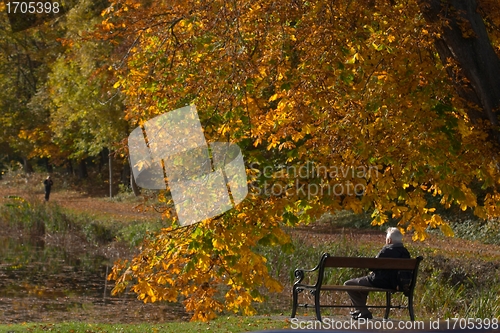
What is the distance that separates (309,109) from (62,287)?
1169 cm

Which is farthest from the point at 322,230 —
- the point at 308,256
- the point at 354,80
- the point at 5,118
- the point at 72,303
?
the point at 5,118

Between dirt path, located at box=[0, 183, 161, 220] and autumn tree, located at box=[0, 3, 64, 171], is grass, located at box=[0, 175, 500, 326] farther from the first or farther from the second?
autumn tree, located at box=[0, 3, 64, 171]

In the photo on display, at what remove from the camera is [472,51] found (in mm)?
9102

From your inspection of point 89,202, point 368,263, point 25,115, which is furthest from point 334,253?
point 25,115

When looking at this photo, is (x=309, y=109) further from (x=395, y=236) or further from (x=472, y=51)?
(x=395, y=236)

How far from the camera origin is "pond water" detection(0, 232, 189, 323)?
15.5 meters

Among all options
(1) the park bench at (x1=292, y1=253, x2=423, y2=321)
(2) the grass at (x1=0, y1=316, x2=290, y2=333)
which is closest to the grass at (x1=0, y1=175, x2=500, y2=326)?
(2) the grass at (x1=0, y1=316, x2=290, y2=333)

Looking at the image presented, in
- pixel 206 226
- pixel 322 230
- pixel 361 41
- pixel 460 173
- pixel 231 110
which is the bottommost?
pixel 322 230

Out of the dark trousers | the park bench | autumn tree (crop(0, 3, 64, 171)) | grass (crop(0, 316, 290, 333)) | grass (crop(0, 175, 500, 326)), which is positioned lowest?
grass (crop(0, 175, 500, 326))

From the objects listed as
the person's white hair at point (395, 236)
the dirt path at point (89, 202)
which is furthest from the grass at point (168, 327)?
the dirt path at point (89, 202)

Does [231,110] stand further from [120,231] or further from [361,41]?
[120,231]

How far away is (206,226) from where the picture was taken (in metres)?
9.83

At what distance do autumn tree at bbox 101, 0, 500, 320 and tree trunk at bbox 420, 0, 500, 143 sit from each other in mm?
37

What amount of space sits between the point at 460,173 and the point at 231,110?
2.62 meters
